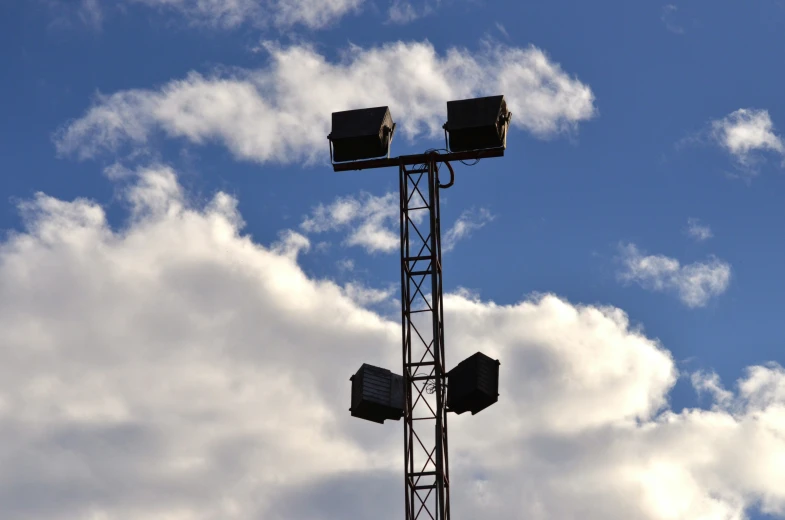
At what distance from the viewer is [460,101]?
168 feet

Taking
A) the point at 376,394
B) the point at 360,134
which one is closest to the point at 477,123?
the point at 360,134

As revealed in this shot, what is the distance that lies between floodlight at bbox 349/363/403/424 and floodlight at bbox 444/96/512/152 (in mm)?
7710

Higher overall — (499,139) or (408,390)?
(499,139)

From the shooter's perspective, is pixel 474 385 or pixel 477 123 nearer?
pixel 474 385

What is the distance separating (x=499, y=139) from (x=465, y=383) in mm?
7720

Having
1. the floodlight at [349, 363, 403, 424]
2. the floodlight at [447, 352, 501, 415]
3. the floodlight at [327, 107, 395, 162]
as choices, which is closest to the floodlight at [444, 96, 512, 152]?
the floodlight at [327, 107, 395, 162]

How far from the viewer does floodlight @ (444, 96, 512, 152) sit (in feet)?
167

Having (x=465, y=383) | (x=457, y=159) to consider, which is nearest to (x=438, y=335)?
(x=465, y=383)

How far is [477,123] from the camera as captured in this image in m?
50.9

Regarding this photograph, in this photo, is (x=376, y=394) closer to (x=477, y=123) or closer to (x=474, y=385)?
(x=474, y=385)

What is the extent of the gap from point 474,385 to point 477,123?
26.6ft

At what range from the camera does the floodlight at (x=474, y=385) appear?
48438mm

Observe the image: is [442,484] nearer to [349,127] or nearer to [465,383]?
[465,383]

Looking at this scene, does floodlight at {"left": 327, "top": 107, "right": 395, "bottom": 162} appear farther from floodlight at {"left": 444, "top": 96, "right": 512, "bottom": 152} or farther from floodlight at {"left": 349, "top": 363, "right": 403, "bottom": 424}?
floodlight at {"left": 349, "top": 363, "right": 403, "bottom": 424}
